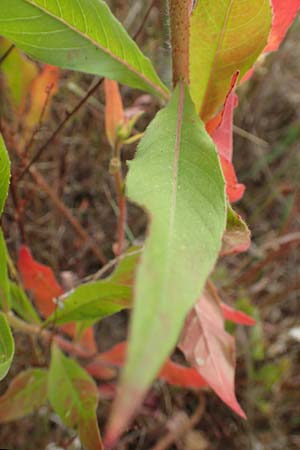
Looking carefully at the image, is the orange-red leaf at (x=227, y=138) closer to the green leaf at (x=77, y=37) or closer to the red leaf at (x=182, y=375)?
the green leaf at (x=77, y=37)

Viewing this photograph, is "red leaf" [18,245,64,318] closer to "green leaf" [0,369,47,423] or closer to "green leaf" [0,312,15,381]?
"green leaf" [0,369,47,423]

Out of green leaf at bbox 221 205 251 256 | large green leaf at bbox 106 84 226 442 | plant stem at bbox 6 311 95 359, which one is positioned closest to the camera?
large green leaf at bbox 106 84 226 442

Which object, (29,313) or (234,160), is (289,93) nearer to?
(234,160)

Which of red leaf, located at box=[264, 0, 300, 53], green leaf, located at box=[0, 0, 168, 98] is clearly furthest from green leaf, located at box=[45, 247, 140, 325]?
red leaf, located at box=[264, 0, 300, 53]

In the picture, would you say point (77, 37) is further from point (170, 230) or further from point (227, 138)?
point (170, 230)

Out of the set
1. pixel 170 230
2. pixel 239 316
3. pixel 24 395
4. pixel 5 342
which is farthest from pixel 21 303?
pixel 170 230

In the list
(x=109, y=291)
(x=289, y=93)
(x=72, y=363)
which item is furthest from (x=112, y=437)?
(x=289, y=93)
